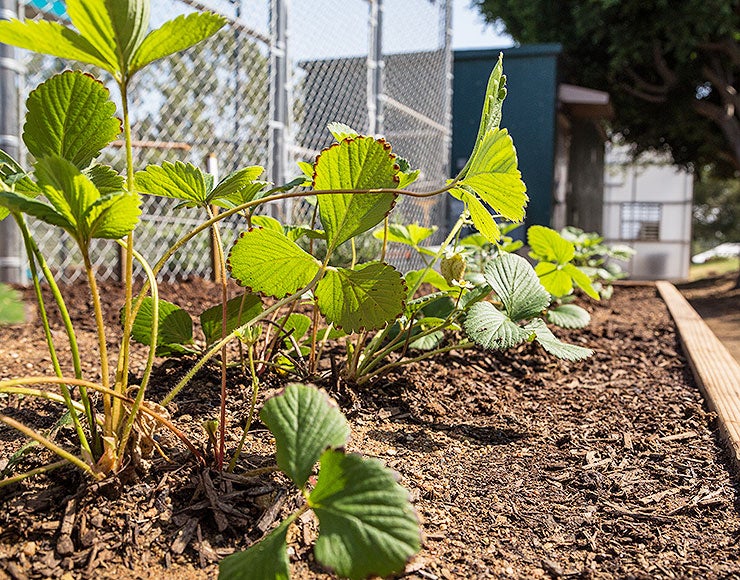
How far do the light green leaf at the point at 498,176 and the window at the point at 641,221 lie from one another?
1582 centimetres

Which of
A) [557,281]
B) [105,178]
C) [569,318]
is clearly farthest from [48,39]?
[557,281]

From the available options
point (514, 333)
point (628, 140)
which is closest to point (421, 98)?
point (514, 333)

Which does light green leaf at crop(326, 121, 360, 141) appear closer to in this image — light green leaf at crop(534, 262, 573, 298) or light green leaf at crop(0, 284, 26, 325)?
light green leaf at crop(0, 284, 26, 325)

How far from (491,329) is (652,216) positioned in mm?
15876

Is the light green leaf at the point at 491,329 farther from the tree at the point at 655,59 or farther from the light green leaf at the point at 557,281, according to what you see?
the tree at the point at 655,59

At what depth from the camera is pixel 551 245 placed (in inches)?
75.4

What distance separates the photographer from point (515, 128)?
637 centimetres

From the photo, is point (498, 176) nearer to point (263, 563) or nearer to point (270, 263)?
point (270, 263)

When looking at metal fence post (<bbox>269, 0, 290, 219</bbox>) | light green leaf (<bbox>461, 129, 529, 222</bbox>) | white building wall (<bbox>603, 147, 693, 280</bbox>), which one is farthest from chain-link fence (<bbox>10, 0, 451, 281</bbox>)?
white building wall (<bbox>603, 147, 693, 280</bbox>)

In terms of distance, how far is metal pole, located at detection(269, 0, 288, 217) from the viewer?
9.64 ft

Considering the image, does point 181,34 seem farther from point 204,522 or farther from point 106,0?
point 204,522

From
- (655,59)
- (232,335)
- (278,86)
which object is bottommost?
(232,335)

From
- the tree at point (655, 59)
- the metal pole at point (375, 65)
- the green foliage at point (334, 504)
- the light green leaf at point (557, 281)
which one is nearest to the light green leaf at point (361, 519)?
the green foliage at point (334, 504)

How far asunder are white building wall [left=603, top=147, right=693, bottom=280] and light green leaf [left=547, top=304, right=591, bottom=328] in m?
14.3
